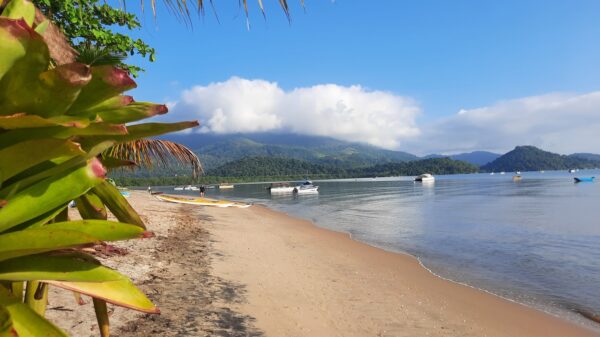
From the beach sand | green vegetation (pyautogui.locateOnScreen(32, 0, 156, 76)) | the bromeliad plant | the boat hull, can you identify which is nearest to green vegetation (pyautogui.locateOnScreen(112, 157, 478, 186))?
the boat hull

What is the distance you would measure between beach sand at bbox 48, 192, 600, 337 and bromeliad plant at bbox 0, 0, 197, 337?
364cm

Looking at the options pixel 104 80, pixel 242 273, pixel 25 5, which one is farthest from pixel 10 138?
pixel 242 273

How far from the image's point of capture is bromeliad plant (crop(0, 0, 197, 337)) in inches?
29.9

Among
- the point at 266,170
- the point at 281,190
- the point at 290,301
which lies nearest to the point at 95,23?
the point at 290,301

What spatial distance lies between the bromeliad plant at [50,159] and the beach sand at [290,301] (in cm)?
364

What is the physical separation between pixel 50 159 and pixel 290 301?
6.21m

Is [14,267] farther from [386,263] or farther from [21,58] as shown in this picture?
[386,263]

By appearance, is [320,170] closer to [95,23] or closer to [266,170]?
[266,170]

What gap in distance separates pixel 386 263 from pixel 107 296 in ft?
38.0

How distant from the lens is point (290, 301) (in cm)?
665

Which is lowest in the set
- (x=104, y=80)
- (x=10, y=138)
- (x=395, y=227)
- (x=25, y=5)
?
(x=395, y=227)

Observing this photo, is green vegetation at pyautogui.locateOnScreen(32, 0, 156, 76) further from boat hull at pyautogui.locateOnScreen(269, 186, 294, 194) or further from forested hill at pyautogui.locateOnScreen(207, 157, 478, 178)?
forested hill at pyautogui.locateOnScreen(207, 157, 478, 178)

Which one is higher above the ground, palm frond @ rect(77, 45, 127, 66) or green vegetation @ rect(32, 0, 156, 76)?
green vegetation @ rect(32, 0, 156, 76)

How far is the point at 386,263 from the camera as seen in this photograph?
11797mm
